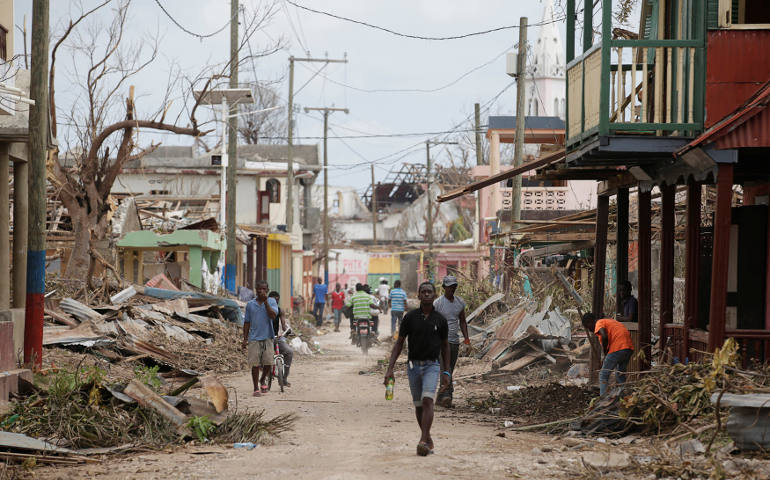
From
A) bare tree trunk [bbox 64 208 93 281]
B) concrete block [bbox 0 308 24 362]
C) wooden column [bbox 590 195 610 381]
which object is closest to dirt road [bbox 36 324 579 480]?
wooden column [bbox 590 195 610 381]

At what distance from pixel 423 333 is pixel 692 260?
13.0 feet

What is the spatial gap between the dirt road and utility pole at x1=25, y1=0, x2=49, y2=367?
9.30 feet

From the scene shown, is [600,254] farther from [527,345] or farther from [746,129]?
[746,129]

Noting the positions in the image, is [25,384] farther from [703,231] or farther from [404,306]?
[404,306]

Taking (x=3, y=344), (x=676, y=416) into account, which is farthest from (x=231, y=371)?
(x=676, y=416)

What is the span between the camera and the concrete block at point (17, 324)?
13.4 m

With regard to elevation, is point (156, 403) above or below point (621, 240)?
below

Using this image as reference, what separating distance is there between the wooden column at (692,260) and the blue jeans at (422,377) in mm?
3642

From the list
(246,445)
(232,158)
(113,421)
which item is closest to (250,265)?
(232,158)

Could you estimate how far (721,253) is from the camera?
9.93 metres

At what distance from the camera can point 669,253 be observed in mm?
12391

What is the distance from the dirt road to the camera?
8328 millimetres

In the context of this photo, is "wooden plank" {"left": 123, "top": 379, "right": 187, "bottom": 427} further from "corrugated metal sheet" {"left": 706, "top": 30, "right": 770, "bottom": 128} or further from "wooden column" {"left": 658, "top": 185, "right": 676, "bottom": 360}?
"corrugated metal sheet" {"left": 706, "top": 30, "right": 770, "bottom": 128}

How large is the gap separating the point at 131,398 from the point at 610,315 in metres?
12.2
